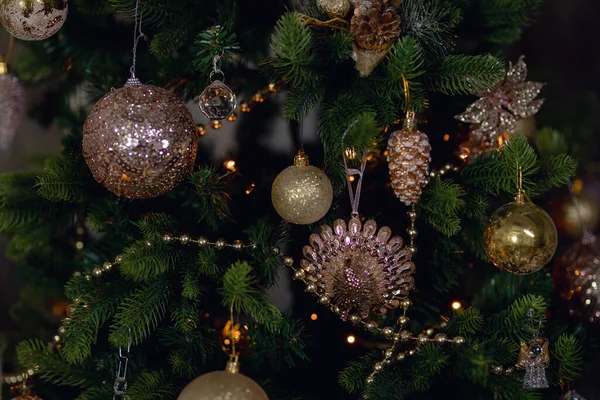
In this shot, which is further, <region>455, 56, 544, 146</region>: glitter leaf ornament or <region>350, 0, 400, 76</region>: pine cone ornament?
<region>455, 56, 544, 146</region>: glitter leaf ornament

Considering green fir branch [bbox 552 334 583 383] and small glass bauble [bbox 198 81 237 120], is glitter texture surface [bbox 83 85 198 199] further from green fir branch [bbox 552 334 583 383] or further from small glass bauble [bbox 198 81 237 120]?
green fir branch [bbox 552 334 583 383]

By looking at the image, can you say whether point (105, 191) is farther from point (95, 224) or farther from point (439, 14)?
point (439, 14)

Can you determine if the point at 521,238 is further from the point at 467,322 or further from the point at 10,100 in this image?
the point at 10,100

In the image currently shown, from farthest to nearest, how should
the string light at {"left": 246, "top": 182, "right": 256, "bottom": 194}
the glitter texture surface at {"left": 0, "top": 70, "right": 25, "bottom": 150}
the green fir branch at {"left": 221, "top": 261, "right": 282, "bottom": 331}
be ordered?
the glitter texture surface at {"left": 0, "top": 70, "right": 25, "bottom": 150}
the string light at {"left": 246, "top": 182, "right": 256, "bottom": 194}
the green fir branch at {"left": 221, "top": 261, "right": 282, "bottom": 331}

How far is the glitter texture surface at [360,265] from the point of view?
2.23ft

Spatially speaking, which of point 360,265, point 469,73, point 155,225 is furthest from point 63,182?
point 469,73

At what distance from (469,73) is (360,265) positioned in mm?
235

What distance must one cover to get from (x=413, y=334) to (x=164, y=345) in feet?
0.97

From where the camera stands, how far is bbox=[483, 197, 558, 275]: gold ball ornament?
2.17 ft

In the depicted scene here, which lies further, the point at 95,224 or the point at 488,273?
the point at 488,273

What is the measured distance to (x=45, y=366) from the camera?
71 centimetres

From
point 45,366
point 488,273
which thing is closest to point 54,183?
point 45,366

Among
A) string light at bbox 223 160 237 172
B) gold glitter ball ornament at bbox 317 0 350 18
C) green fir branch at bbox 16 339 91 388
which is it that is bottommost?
green fir branch at bbox 16 339 91 388

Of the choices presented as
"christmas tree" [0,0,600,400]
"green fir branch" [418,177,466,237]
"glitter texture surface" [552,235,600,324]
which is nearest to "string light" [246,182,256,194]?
"christmas tree" [0,0,600,400]
